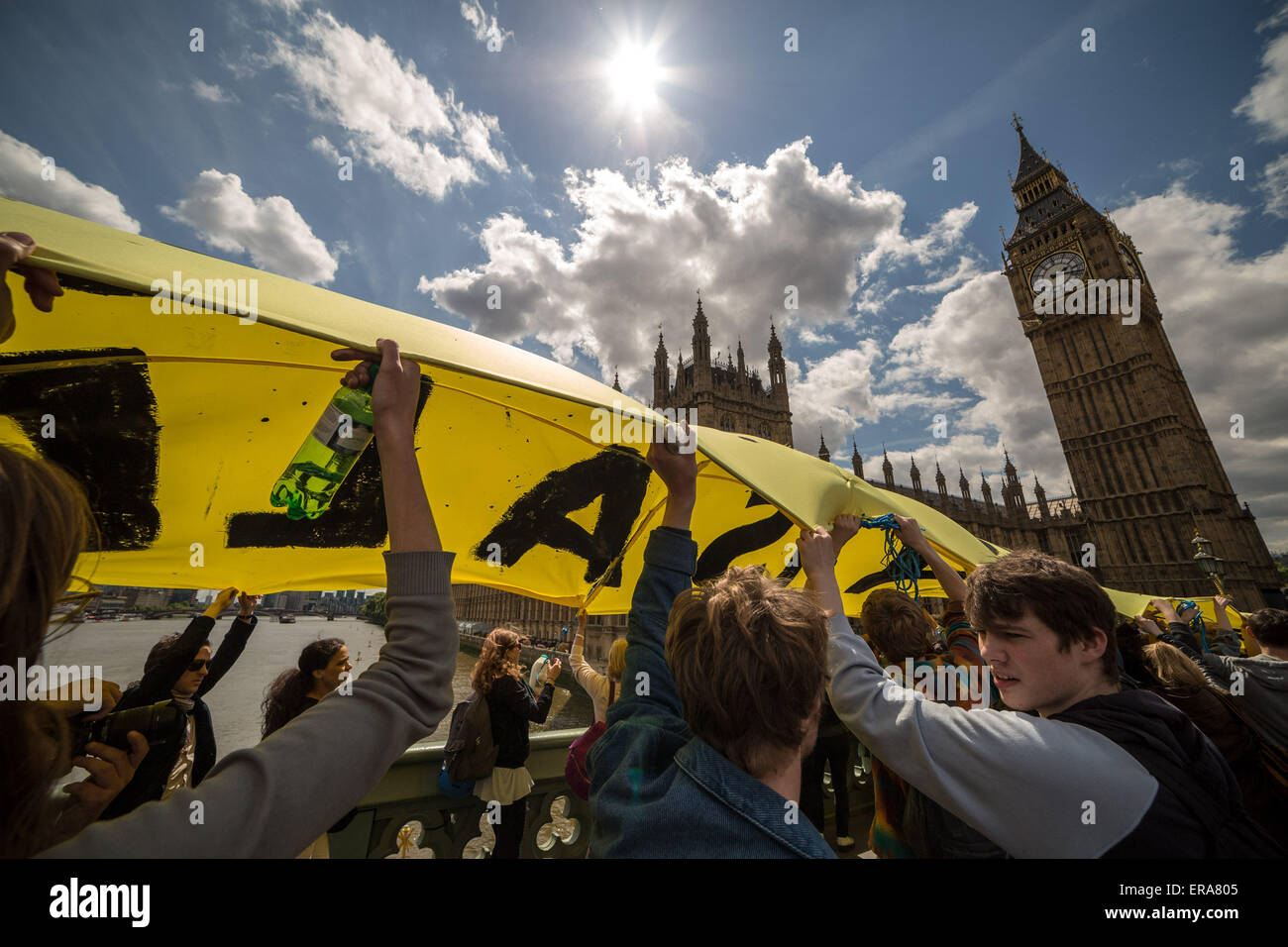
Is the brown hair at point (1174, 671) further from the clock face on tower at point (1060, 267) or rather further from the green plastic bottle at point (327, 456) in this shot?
the clock face on tower at point (1060, 267)

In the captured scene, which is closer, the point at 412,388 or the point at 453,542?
the point at 412,388

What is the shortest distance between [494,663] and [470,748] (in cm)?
58

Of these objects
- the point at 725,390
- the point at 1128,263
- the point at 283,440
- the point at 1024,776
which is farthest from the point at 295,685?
the point at 1128,263

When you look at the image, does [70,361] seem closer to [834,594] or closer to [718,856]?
[718,856]

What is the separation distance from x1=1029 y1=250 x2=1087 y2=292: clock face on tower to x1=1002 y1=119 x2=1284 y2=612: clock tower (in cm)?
8

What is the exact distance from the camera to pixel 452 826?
3.34m

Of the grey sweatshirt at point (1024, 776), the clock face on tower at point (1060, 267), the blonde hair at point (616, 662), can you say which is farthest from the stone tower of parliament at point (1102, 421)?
the grey sweatshirt at point (1024, 776)

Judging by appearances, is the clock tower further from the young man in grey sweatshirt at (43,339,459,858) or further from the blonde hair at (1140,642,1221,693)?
the young man in grey sweatshirt at (43,339,459,858)

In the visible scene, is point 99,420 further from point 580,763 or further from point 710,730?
point 580,763

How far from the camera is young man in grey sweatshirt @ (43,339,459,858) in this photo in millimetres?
678

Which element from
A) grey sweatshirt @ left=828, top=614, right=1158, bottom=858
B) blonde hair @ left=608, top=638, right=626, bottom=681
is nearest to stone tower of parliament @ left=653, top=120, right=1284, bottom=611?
blonde hair @ left=608, top=638, right=626, bottom=681

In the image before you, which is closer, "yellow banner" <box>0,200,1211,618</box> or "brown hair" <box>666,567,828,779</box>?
"brown hair" <box>666,567,828,779</box>

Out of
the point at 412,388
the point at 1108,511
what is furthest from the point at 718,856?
the point at 1108,511

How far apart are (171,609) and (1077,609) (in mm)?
107983
